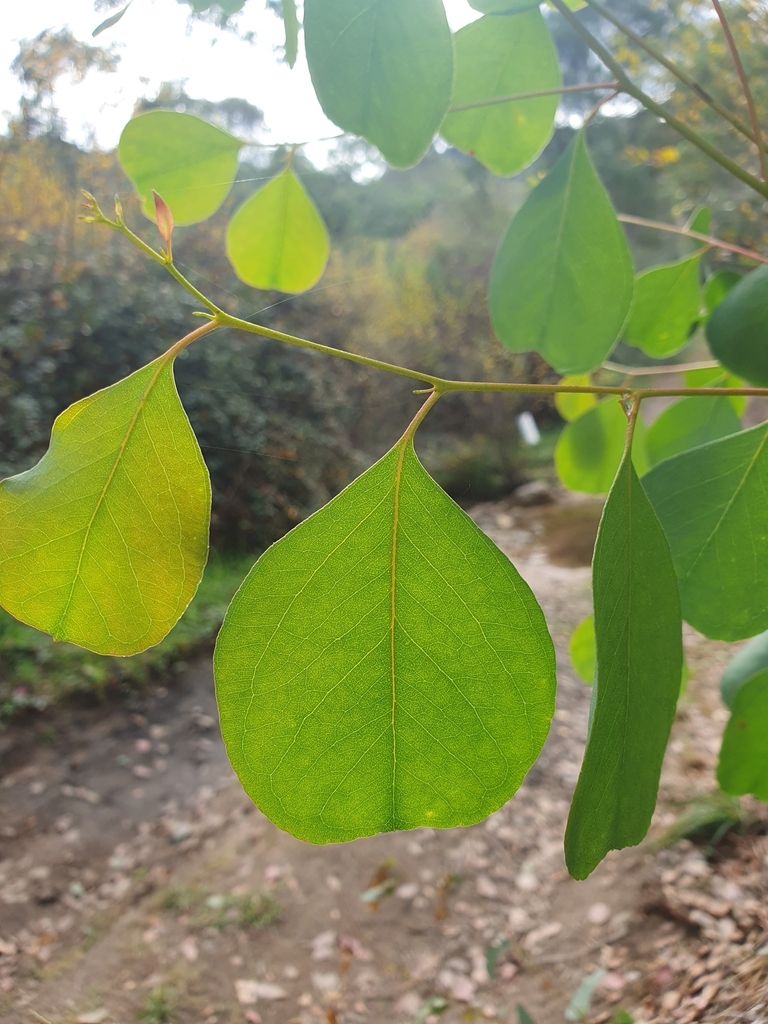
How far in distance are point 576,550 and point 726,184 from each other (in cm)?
145

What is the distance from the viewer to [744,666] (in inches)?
21.4

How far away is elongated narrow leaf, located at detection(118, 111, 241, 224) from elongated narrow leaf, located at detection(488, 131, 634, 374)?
236 millimetres

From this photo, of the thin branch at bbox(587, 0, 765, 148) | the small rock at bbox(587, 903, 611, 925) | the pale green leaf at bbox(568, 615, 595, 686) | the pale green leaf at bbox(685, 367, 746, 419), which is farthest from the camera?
the small rock at bbox(587, 903, 611, 925)

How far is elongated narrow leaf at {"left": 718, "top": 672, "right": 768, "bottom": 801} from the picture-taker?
1.48ft

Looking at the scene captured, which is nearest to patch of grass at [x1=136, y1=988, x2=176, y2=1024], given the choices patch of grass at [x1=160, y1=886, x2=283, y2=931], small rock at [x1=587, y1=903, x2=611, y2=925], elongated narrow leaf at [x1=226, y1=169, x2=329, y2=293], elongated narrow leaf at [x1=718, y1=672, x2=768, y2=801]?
patch of grass at [x1=160, y1=886, x2=283, y2=931]

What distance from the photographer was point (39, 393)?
2248 millimetres

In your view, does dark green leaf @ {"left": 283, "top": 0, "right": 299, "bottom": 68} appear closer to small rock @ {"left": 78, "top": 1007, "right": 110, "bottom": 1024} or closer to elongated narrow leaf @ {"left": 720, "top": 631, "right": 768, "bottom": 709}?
elongated narrow leaf @ {"left": 720, "top": 631, "right": 768, "bottom": 709}

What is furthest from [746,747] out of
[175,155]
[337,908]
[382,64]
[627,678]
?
[337,908]

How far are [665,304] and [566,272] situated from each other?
0.22m

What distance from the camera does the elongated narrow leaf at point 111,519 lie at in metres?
0.28

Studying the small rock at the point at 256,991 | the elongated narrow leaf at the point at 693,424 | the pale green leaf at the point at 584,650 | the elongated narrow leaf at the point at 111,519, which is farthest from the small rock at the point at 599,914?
the elongated narrow leaf at the point at 111,519

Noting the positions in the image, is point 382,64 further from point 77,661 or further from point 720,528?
point 77,661

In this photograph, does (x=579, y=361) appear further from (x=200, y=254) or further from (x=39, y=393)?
(x=200, y=254)

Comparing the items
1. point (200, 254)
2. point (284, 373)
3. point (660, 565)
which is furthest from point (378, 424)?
point (660, 565)
